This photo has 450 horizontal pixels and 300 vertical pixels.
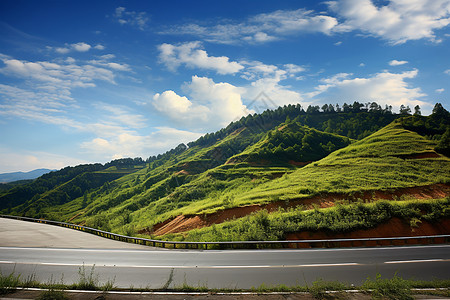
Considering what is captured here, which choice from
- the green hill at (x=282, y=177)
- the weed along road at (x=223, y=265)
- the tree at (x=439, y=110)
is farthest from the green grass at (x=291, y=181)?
the tree at (x=439, y=110)

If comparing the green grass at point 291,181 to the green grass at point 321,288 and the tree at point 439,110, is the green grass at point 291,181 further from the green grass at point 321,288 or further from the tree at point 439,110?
the tree at point 439,110

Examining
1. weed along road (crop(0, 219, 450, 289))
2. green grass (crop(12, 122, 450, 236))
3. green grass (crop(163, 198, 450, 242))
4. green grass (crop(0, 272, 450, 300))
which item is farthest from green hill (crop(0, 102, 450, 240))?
green grass (crop(0, 272, 450, 300))

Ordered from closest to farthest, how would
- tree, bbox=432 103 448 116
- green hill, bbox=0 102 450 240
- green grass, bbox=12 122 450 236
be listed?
green hill, bbox=0 102 450 240
green grass, bbox=12 122 450 236
tree, bbox=432 103 448 116

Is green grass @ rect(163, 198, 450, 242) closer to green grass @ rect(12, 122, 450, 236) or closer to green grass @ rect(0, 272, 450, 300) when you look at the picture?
green grass @ rect(12, 122, 450, 236)

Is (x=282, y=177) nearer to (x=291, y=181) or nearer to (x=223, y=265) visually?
(x=291, y=181)

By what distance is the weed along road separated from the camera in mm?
9812

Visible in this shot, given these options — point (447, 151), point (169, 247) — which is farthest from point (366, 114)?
point (169, 247)

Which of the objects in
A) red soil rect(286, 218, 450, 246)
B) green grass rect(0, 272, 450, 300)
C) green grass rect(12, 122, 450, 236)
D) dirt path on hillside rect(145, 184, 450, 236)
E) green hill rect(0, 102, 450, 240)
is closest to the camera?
green grass rect(0, 272, 450, 300)

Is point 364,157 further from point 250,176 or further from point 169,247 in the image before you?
point 169,247

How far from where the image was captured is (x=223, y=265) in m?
11.9

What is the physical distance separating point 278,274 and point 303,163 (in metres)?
71.5

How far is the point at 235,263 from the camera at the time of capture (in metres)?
12.3

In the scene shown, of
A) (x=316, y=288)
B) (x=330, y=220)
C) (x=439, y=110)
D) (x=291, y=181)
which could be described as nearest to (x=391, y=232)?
(x=330, y=220)

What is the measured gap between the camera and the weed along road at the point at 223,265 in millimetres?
9812
